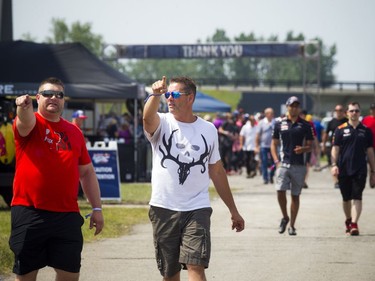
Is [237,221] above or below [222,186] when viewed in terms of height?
below

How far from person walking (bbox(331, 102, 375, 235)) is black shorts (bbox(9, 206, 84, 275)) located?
→ 781 cm

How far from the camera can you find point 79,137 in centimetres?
725

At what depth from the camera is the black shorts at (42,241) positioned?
273 inches

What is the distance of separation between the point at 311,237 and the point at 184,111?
6.70 metres

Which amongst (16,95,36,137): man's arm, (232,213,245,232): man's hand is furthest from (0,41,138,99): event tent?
(16,95,36,137): man's arm

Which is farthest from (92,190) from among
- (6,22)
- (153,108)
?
(6,22)

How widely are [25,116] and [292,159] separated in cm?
809

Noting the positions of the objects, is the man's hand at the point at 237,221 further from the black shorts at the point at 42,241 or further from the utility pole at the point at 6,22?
the utility pole at the point at 6,22

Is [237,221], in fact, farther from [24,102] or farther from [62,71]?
[62,71]

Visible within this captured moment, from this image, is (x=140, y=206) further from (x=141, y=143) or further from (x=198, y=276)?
(x=198, y=276)

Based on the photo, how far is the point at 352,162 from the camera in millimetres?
14258

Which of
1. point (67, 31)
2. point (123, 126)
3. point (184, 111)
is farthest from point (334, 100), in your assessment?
point (184, 111)

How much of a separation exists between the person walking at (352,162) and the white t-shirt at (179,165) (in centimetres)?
694

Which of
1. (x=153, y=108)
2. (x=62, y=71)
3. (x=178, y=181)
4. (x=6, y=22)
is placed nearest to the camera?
(x=153, y=108)
